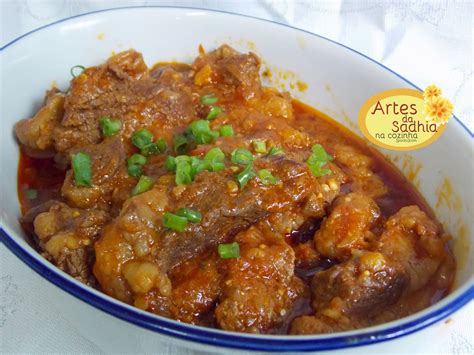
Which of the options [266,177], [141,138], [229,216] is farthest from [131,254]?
[141,138]

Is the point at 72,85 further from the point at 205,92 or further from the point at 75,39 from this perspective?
the point at 205,92

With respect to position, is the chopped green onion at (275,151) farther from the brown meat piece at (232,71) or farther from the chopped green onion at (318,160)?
the brown meat piece at (232,71)

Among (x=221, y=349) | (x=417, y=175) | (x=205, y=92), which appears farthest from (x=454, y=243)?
(x=205, y=92)

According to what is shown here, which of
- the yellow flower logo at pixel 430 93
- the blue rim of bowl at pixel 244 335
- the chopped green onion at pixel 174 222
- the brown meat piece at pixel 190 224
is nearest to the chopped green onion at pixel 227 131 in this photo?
the brown meat piece at pixel 190 224

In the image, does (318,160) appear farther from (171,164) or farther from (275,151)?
(171,164)

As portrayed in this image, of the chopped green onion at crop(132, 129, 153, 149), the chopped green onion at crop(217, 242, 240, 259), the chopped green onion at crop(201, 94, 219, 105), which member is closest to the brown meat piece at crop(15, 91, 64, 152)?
the chopped green onion at crop(132, 129, 153, 149)

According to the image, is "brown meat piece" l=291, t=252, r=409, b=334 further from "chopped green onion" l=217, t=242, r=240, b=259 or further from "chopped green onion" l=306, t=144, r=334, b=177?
"chopped green onion" l=306, t=144, r=334, b=177
